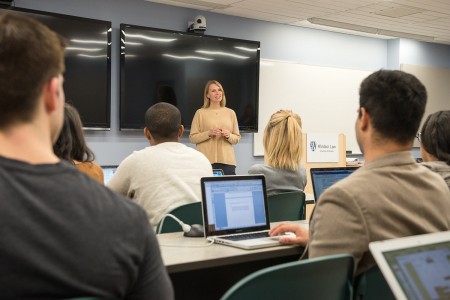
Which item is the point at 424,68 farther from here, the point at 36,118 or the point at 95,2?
the point at 36,118

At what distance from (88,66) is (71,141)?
3637mm

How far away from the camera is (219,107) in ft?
21.4

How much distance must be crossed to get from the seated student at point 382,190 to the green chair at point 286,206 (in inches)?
49.4

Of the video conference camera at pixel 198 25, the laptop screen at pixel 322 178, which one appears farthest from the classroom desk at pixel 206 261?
the video conference camera at pixel 198 25

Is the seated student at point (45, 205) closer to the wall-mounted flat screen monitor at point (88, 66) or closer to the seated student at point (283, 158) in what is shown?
the seated student at point (283, 158)

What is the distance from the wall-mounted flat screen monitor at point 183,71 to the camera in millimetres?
6473

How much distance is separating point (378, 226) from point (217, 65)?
5.75 m

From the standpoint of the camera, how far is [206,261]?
1.81 m

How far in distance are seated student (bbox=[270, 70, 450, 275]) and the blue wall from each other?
498cm

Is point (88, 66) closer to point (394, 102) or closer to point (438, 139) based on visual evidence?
point (438, 139)

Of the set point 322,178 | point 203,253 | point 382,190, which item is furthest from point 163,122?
point 382,190

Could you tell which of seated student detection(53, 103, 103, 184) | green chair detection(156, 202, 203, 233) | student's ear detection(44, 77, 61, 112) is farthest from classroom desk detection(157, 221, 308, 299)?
student's ear detection(44, 77, 61, 112)

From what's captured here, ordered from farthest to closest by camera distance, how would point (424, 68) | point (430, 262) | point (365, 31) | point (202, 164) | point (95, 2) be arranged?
point (424, 68)
point (365, 31)
point (95, 2)
point (202, 164)
point (430, 262)

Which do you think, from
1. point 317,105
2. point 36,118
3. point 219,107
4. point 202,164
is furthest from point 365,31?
point 36,118
